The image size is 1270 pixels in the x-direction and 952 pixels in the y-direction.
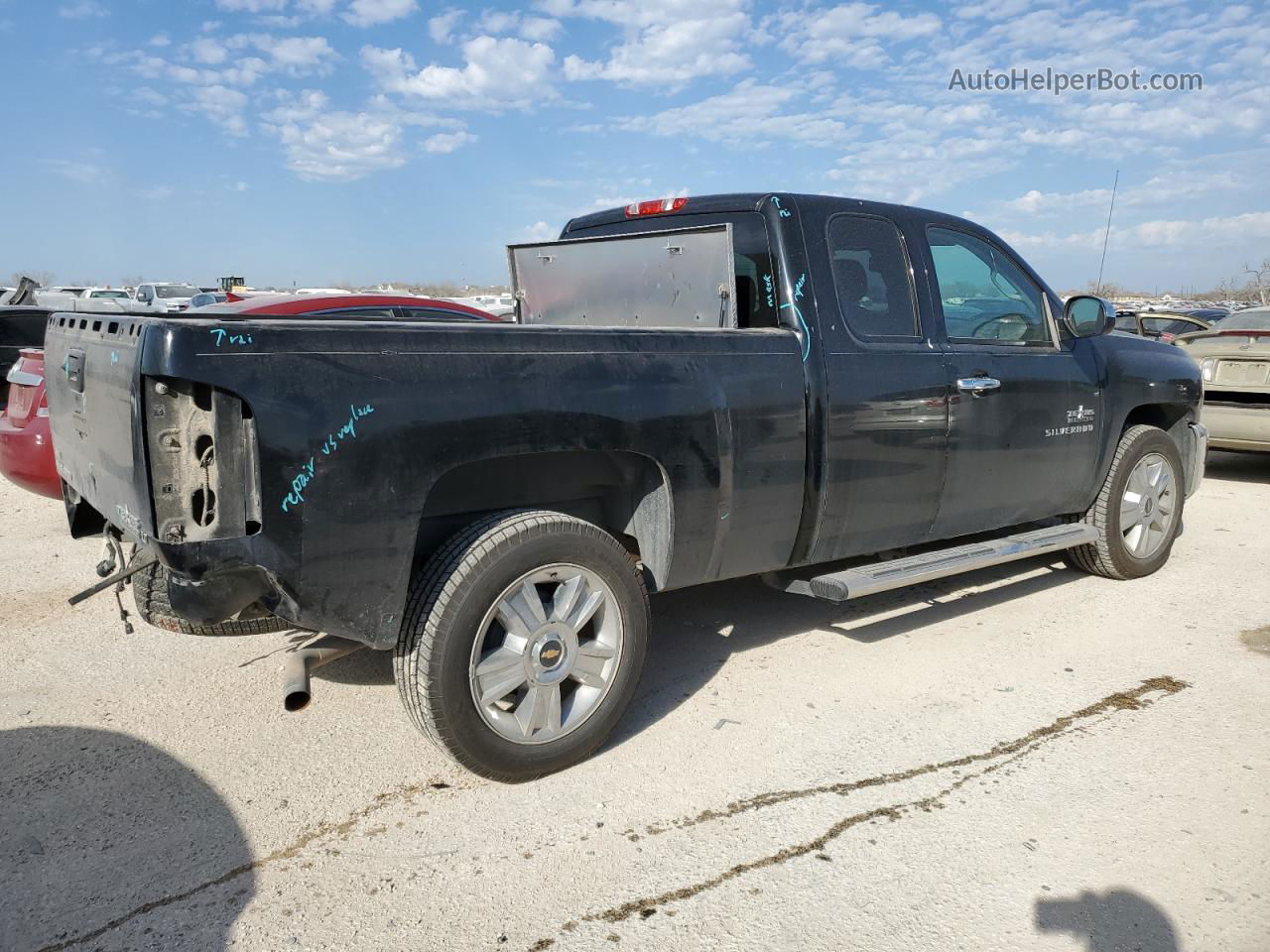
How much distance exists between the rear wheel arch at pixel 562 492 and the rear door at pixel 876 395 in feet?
2.65

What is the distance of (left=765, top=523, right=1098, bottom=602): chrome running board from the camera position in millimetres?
4086

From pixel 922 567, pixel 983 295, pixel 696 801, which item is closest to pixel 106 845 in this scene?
pixel 696 801

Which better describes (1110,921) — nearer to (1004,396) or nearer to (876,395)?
(876,395)

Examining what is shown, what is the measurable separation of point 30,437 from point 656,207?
400 centimetres

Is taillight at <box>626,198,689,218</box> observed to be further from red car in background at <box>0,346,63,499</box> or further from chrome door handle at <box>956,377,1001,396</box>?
red car in background at <box>0,346,63,499</box>

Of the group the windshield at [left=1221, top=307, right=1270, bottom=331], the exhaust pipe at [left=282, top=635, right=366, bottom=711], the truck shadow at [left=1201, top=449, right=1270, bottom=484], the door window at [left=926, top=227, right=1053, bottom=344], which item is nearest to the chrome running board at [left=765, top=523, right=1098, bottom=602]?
the door window at [left=926, top=227, right=1053, bottom=344]

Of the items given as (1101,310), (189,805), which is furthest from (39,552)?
(1101,310)

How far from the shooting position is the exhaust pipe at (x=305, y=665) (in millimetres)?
3158

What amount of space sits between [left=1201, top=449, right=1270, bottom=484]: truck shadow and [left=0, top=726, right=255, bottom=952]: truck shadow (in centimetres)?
881

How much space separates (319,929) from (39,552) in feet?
15.1

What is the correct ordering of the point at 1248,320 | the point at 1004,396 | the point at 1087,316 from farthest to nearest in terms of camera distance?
1. the point at 1248,320
2. the point at 1087,316
3. the point at 1004,396

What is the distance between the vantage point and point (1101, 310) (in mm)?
5141

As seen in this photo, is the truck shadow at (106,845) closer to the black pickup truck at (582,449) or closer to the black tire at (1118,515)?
the black pickup truck at (582,449)

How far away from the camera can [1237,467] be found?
10281 millimetres
